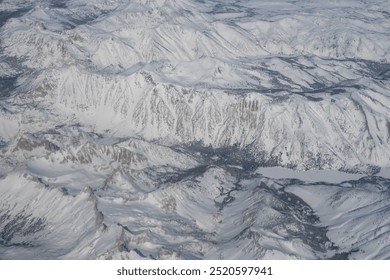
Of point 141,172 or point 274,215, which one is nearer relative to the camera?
point 274,215

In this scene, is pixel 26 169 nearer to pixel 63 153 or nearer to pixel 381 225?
pixel 63 153

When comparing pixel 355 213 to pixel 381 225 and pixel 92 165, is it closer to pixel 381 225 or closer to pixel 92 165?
pixel 381 225

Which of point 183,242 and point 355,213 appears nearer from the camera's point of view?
point 183,242

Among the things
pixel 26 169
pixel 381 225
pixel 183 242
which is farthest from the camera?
pixel 26 169

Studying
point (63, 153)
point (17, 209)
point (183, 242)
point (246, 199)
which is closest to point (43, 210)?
point (17, 209)

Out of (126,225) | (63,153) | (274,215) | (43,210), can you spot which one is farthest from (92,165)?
(274,215)

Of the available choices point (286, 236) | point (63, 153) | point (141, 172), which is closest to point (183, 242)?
point (286, 236)

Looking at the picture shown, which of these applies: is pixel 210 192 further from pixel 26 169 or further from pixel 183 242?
pixel 26 169

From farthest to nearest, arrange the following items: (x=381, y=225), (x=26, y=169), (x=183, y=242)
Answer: (x=26, y=169)
(x=381, y=225)
(x=183, y=242)
